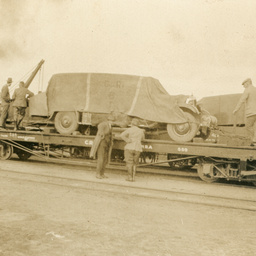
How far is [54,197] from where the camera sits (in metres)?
6.29

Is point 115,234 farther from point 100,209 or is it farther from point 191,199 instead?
point 191,199

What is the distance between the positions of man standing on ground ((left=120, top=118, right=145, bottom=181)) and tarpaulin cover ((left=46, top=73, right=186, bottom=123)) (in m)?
0.76

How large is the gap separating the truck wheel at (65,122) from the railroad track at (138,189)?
5.96ft

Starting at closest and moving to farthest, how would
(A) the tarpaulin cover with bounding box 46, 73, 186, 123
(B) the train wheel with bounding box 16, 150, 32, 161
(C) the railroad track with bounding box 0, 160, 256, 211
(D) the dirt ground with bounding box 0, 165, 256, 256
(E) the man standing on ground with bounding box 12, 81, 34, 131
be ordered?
(D) the dirt ground with bounding box 0, 165, 256, 256 → (C) the railroad track with bounding box 0, 160, 256, 211 → (A) the tarpaulin cover with bounding box 46, 73, 186, 123 → (E) the man standing on ground with bounding box 12, 81, 34, 131 → (B) the train wheel with bounding box 16, 150, 32, 161

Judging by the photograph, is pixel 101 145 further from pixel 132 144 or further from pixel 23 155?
pixel 23 155

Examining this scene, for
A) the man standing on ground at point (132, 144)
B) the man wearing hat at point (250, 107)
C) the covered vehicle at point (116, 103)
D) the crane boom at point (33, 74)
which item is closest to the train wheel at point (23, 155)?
the covered vehicle at point (116, 103)

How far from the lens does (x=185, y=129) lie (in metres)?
9.45

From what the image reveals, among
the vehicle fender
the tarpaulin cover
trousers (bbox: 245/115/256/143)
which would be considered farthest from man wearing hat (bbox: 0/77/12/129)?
trousers (bbox: 245/115/256/143)

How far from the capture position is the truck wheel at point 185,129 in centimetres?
934

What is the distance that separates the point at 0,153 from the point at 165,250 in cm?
1013

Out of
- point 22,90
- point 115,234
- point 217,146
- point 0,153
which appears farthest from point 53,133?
point 115,234

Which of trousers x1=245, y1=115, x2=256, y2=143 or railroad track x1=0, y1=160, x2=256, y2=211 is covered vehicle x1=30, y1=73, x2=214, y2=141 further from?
railroad track x1=0, y1=160, x2=256, y2=211

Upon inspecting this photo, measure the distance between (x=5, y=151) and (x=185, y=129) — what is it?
7074 millimetres

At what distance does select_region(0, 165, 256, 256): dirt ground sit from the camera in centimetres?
381
